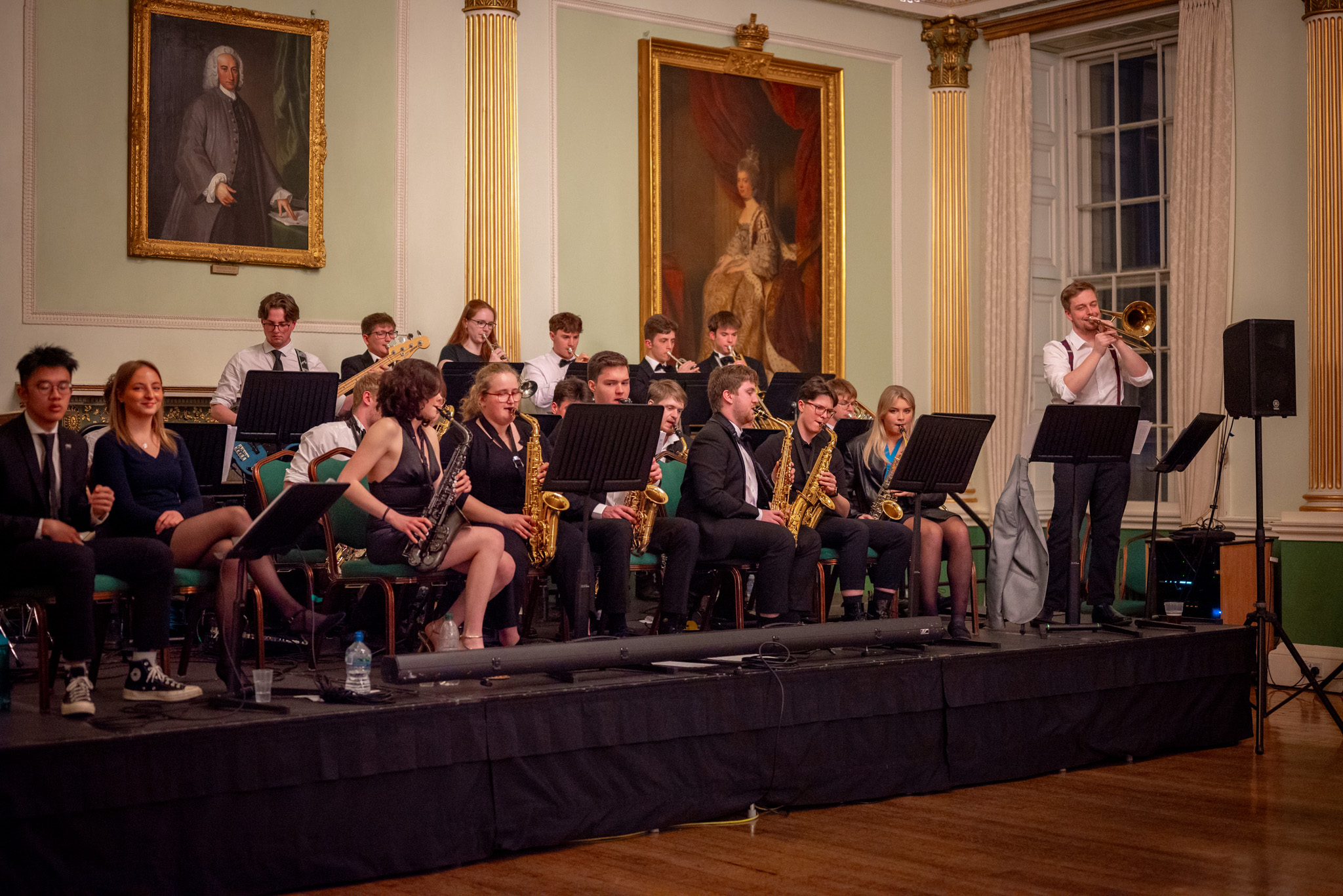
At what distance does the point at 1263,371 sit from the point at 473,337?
3.85 metres

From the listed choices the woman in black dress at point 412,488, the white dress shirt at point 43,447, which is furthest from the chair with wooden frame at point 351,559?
the white dress shirt at point 43,447

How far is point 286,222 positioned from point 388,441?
306 cm

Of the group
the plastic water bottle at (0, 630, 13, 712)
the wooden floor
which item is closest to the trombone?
the wooden floor

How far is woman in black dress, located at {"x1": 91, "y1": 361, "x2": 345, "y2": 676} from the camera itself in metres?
4.54

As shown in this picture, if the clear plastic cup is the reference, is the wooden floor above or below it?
below

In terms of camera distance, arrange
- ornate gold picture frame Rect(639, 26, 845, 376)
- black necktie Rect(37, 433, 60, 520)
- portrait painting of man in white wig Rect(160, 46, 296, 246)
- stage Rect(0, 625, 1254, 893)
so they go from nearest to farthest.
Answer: stage Rect(0, 625, 1254, 893), black necktie Rect(37, 433, 60, 520), portrait painting of man in white wig Rect(160, 46, 296, 246), ornate gold picture frame Rect(639, 26, 845, 376)

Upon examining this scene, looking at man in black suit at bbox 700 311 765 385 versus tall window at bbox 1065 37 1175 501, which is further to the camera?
tall window at bbox 1065 37 1175 501

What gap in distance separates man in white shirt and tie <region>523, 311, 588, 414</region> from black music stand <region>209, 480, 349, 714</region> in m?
3.33

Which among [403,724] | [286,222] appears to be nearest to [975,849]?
[403,724]

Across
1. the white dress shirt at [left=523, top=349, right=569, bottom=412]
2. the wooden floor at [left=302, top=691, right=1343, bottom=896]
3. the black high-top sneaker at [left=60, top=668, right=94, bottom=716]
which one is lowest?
the wooden floor at [left=302, top=691, right=1343, bottom=896]

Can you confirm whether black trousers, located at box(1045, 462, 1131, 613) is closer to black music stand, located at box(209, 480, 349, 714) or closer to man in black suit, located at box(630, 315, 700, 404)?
man in black suit, located at box(630, 315, 700, 404)

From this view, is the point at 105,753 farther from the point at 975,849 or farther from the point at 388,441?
the point at 975,849

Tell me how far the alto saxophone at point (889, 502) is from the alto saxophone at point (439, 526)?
2.17 metres

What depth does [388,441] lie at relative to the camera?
5.05 meters
